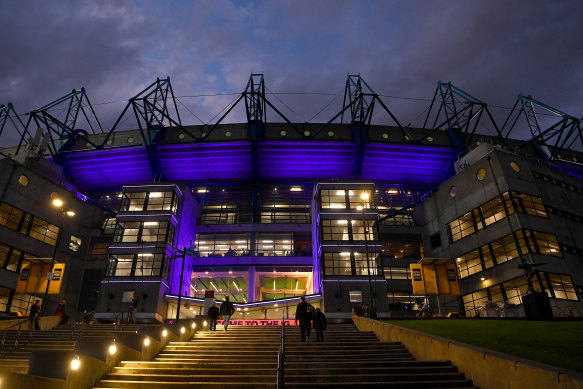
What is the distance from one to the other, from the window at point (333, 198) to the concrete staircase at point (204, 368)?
25.4 m

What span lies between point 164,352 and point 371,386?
8376 mm

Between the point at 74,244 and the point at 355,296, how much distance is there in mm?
35449

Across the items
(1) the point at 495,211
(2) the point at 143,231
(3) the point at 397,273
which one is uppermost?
(1) the point at 495,211

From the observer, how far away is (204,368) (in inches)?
461

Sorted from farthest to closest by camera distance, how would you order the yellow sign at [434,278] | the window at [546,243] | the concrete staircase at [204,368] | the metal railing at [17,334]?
the window at [546,243] < the yellow sign at [434,278] < the metal railing at [17,334] < the concrete staircase at [204,368]

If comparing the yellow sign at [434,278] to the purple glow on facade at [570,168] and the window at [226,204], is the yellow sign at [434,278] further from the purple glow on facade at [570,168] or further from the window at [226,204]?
the purple glow on facade at [570,168]

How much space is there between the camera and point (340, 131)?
→ 56.3m

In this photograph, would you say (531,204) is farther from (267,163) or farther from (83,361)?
(83,361)

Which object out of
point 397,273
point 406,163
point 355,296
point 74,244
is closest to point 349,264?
point 355,296

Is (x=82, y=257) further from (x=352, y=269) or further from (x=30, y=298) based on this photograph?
(x=352, y=269)

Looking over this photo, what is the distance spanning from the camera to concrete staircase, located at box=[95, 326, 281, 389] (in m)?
10.4

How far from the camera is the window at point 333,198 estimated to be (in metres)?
40.1

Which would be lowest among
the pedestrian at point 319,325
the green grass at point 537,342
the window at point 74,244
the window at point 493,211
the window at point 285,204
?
the green grass at point 537,342

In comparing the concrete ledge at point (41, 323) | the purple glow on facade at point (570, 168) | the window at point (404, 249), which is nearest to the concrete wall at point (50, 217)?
the concrete ledge at point (41, 323)
